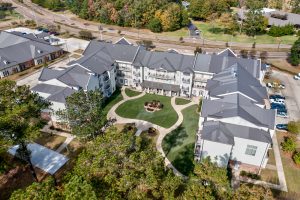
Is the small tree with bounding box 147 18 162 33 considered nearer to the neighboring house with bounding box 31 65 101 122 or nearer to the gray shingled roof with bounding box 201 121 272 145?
the neighboring house with bounding box 31 65 101 122

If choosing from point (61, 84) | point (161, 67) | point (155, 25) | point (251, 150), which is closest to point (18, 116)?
point (61, 84)

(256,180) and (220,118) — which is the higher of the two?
(220,118)

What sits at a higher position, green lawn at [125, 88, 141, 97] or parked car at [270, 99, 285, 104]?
parked car at [270, 99, 285, 104]

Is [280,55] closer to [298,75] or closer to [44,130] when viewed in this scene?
[298,75]

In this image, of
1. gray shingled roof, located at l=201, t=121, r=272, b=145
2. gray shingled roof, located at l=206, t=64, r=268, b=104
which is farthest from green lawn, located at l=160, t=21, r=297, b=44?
gray shingled roof, located at l=201, t=121, r=272, b=145

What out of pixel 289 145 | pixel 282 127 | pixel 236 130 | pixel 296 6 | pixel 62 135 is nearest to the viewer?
pixel 236 130

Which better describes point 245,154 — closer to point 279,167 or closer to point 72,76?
point 279,167

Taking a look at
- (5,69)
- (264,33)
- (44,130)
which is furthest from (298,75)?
(5,69)
